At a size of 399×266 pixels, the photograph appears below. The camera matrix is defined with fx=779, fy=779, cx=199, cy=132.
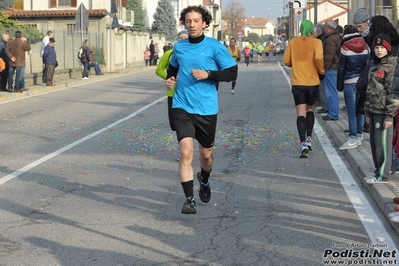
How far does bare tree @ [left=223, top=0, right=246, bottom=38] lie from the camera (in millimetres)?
155500

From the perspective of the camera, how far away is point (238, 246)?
6168 millimetres

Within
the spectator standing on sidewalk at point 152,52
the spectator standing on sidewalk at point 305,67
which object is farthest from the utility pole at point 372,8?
the spectator standing on sidewalk at point 152,52

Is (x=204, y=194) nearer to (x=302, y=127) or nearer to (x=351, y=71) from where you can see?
(x=302, y=127)

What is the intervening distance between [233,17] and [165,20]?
2912 inches

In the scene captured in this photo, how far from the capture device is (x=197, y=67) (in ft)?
23.9

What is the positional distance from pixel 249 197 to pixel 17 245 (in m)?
2.80

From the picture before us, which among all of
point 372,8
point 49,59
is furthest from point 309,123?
point 49,59

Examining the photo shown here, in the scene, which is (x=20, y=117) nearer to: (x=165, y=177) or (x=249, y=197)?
(x=165, y=177)

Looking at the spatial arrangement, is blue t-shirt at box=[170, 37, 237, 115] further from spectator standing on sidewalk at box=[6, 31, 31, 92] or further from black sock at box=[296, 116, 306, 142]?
spectator standing on sidewalk at box=[6, 31, 31, 92]

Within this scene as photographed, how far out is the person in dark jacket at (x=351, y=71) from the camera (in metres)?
11.3

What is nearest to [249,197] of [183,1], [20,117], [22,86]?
[20,117]

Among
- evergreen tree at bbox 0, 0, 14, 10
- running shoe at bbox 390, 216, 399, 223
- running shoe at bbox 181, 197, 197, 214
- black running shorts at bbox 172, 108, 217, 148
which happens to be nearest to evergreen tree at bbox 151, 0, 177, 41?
evergreen tree at bbox 0, 0, 14, 10

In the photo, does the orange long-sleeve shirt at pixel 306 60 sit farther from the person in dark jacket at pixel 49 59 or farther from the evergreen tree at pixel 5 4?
the evergreen tree at pixel 5 4

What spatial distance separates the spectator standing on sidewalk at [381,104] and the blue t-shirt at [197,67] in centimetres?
190
